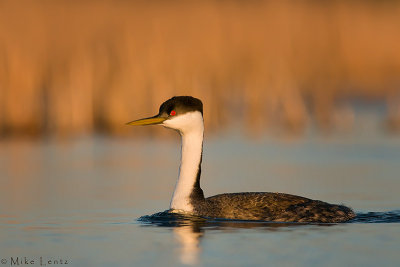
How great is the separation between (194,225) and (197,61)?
23.0 metres

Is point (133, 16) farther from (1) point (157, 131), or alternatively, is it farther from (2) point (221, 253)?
(2) point (221, 253)

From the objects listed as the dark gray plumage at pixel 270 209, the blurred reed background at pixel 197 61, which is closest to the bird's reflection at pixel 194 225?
the dark gray plumage at pixel 270 209

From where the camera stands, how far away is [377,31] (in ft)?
132

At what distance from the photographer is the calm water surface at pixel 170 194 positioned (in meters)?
10.6

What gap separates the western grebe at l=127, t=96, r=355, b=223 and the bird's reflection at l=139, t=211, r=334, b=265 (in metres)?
0.15

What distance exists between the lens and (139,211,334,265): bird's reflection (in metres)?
11.6

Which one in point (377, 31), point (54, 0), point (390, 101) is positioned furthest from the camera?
point (54, 0)

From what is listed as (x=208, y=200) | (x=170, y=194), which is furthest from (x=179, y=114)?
(x=170, y=194)

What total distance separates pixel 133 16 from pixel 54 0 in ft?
11.3

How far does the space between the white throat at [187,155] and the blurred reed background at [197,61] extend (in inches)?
577

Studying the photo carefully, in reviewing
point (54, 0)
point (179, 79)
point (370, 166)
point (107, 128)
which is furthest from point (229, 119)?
point (54, 0)

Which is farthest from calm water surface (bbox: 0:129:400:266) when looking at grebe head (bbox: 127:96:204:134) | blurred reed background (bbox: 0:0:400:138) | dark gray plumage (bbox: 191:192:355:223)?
blurred reed background (bbox: 0:0:400:138)

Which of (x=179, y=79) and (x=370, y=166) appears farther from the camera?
(x=179, y=79)
